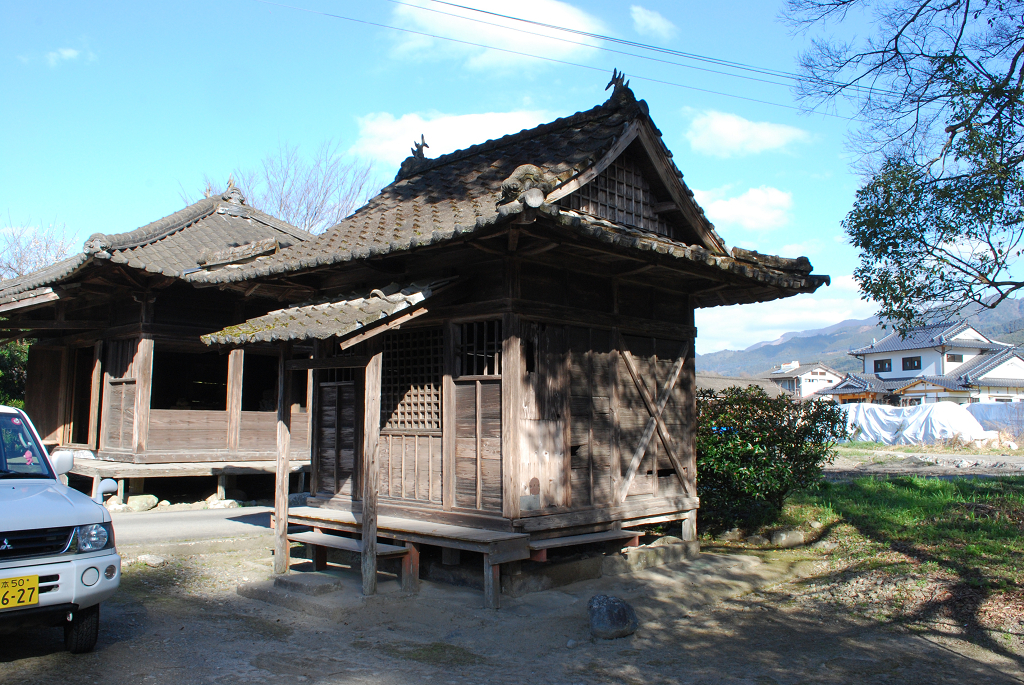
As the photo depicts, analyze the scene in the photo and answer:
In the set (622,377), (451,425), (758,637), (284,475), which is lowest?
(758,637)

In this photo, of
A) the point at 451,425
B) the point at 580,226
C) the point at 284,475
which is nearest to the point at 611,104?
the point at 580,226

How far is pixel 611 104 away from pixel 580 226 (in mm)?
3232

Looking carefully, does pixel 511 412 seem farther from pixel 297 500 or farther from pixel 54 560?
pixel 297 500

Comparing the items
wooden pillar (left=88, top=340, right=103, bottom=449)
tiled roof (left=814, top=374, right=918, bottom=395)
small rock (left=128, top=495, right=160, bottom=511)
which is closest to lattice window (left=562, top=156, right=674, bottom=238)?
small rock (left=128, top=495, right=160, bottom=511)

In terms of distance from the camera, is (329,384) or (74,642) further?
(329,384)

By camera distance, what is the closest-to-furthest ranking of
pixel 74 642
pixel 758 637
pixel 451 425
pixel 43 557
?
pixel 43 557
pixel 74 642
pixel 758 637
pixel 451 425

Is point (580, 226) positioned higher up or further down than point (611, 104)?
further down

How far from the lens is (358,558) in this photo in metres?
8.97

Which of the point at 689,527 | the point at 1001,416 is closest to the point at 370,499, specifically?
the point at 689,527

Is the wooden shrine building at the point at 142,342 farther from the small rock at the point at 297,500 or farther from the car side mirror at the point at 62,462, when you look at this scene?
the car side mirror at the point at 62,462

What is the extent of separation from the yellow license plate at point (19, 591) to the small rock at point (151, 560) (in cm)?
450

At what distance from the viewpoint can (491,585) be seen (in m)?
7.12

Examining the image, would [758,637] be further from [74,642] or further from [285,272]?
[285,272]

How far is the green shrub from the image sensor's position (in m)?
10.5
